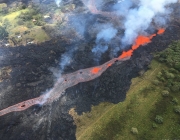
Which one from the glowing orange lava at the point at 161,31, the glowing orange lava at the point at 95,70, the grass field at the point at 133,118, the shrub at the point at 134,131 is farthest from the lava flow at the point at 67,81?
the shrub at the point at 134,131

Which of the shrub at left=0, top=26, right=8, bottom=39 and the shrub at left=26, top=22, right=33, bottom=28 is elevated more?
the shrub at left=0, top=26, right=8, bottom=39

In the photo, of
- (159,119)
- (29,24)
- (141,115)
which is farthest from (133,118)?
(29,24)

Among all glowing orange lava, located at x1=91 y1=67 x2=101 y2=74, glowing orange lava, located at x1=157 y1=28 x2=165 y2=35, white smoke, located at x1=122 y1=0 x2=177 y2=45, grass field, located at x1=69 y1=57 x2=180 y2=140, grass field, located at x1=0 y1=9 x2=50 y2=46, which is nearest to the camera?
grass field, located at x1=69 y1=57 x2=180 y2=140

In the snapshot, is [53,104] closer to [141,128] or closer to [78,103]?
[78,103]

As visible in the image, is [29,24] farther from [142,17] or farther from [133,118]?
[133,118]

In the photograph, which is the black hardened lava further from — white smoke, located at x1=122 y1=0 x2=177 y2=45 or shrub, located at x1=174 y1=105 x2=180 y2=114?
shrub, located at x1=174 y1=105 x2=180 y2=114

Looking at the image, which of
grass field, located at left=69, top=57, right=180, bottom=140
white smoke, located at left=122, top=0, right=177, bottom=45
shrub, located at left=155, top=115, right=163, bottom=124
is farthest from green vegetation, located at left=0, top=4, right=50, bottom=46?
shrub, located at left=155, top=115, right=163, bottom=124
